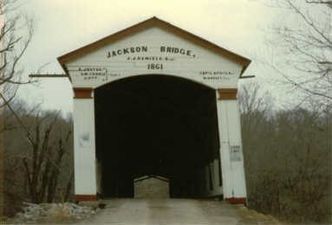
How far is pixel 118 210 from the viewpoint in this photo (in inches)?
599

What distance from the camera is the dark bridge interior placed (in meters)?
20.9

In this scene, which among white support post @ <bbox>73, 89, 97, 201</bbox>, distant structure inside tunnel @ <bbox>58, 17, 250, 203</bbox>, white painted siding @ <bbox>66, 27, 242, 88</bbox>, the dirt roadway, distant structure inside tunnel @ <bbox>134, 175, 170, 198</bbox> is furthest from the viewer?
distant structure inside tunnel @ <bbox>134, 175, 170, 198</bbox>

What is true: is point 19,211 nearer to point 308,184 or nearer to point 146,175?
point 308,184

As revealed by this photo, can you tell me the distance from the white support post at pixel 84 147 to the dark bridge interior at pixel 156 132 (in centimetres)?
195

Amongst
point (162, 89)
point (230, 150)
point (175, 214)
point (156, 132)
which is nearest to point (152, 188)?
point (156, 132)

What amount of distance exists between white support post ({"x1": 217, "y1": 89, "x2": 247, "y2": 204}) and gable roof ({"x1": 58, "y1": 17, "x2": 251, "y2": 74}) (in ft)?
3.29

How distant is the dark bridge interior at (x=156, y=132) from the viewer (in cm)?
2089

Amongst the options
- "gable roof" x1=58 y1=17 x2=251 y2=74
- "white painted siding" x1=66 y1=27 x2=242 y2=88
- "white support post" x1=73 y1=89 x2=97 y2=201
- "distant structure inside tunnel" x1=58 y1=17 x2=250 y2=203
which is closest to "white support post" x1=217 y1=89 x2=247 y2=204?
"distant structure inside tunnel" x1=58 y1=17 x2=250 y2=203

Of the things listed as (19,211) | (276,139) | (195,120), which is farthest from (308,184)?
(276,139)

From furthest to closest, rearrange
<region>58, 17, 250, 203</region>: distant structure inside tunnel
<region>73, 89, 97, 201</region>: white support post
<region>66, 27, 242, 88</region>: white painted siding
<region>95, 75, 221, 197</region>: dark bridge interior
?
<region>95, 75, 221, 197</region>: dark bridge interior, <region>66, 27, 242, 88</region>: white painted siding, <region>58, 17, 250, 203</region>: distant structure inside tunnel, <region>73, 89, 97, 201</region>: white support post

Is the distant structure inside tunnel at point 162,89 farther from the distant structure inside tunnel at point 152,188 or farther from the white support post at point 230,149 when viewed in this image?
the distant structure inside tunnel at point 152,188

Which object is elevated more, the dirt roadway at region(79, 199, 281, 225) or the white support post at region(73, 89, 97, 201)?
the white support post at region(73, 89, 97, 201)

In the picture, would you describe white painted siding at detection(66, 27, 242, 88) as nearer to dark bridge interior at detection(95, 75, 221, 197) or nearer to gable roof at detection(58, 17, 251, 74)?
gable roof at detection(58, 17, 251, 74)

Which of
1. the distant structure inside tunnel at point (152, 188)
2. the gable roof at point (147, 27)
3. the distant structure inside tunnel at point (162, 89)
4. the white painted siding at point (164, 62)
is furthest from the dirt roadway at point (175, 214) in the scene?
the distant structure inside tunnel at point (152, 188)
